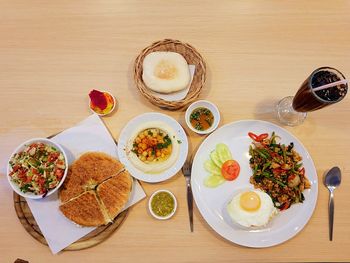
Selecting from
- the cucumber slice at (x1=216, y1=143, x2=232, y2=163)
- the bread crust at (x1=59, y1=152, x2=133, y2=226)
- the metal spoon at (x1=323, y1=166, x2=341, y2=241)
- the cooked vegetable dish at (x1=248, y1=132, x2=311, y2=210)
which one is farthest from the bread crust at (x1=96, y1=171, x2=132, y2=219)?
the metal spoon at (x1=323, y1=166, x2=341, y2=241)

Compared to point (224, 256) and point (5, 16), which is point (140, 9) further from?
point (224, 256)

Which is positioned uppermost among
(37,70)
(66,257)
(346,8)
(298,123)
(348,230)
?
(346,8)

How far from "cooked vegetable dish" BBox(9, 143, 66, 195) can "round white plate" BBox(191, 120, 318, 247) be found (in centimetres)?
95

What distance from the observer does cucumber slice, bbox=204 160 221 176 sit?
88.1 inches

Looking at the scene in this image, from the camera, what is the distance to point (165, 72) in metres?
2.32

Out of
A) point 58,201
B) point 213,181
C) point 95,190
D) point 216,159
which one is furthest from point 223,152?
point 58,201

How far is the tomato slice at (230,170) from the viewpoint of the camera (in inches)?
87.0

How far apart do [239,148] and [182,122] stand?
0.48 m

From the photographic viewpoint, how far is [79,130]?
2.35 metres

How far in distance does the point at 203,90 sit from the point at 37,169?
136cm

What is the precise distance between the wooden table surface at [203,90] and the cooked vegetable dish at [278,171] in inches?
8.0

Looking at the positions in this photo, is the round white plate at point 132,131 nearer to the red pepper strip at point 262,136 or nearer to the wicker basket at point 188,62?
the wicker basket at point 188,62

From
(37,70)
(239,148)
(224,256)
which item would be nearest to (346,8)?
(239,148)

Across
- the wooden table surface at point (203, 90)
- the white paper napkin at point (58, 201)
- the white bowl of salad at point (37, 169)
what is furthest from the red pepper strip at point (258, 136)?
the white bowl of salad at point (37, 169)
